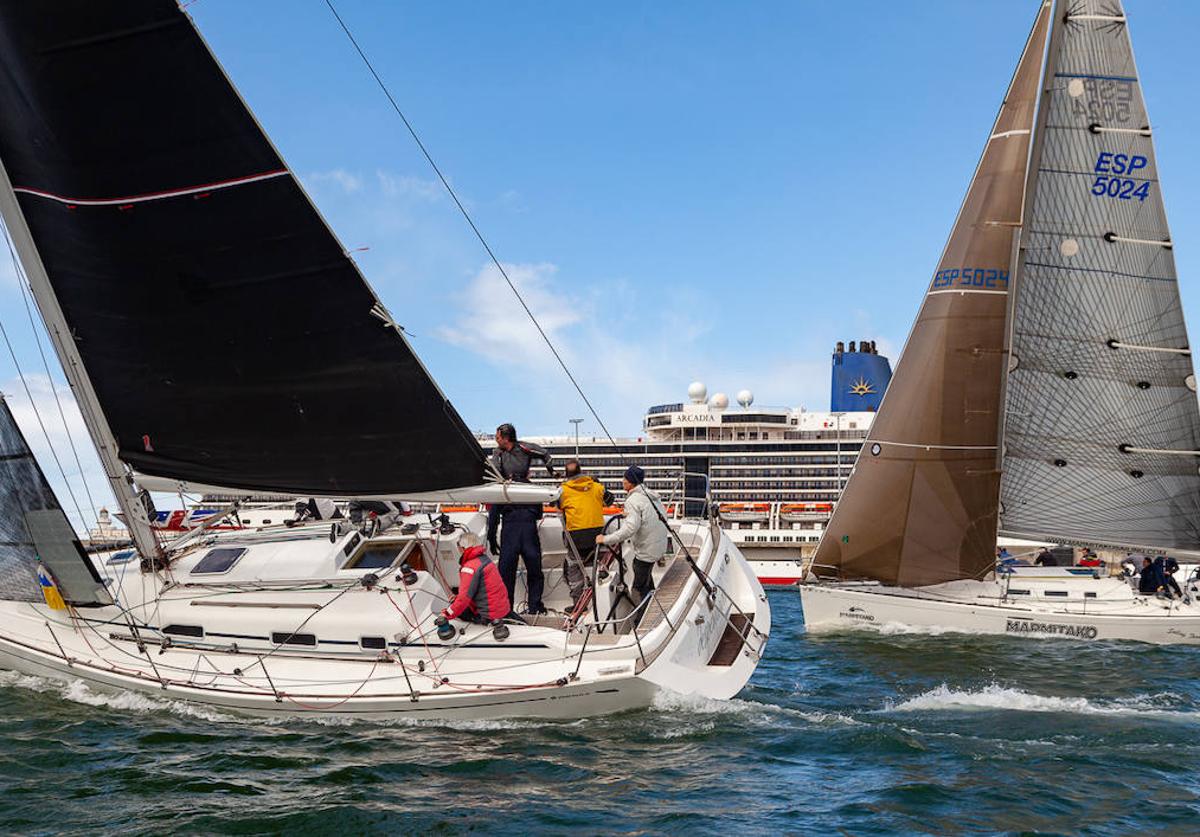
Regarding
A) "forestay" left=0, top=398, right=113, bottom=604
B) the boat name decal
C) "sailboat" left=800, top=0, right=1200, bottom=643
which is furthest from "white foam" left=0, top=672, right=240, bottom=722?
the boat name decal

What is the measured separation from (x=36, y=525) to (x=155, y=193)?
3.33 meters

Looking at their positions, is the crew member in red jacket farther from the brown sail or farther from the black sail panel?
the brown sail

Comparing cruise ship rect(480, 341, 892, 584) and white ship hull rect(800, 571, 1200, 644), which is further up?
cruise ship rect(480, 341, 892, 584)

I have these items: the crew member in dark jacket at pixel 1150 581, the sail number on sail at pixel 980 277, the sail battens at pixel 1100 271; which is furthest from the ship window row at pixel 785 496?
the sail number on sail at pixel 980 277

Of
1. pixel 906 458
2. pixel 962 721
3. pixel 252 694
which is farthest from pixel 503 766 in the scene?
pixel 906 458

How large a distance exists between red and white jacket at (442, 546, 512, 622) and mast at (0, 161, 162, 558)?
342 centimetres

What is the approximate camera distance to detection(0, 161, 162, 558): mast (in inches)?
344

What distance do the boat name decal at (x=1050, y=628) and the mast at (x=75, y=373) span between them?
42.8ft

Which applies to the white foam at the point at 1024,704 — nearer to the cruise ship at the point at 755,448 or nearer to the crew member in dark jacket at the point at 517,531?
the crew member in dark jacket at the point at 517,531

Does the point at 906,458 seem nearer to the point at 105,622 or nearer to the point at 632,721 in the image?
the point at 632,721

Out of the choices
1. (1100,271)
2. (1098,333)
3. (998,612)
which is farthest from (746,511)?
(998,612)

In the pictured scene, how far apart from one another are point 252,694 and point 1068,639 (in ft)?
43.5

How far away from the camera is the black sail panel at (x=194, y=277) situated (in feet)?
27.6

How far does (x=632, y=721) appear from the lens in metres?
7.37
